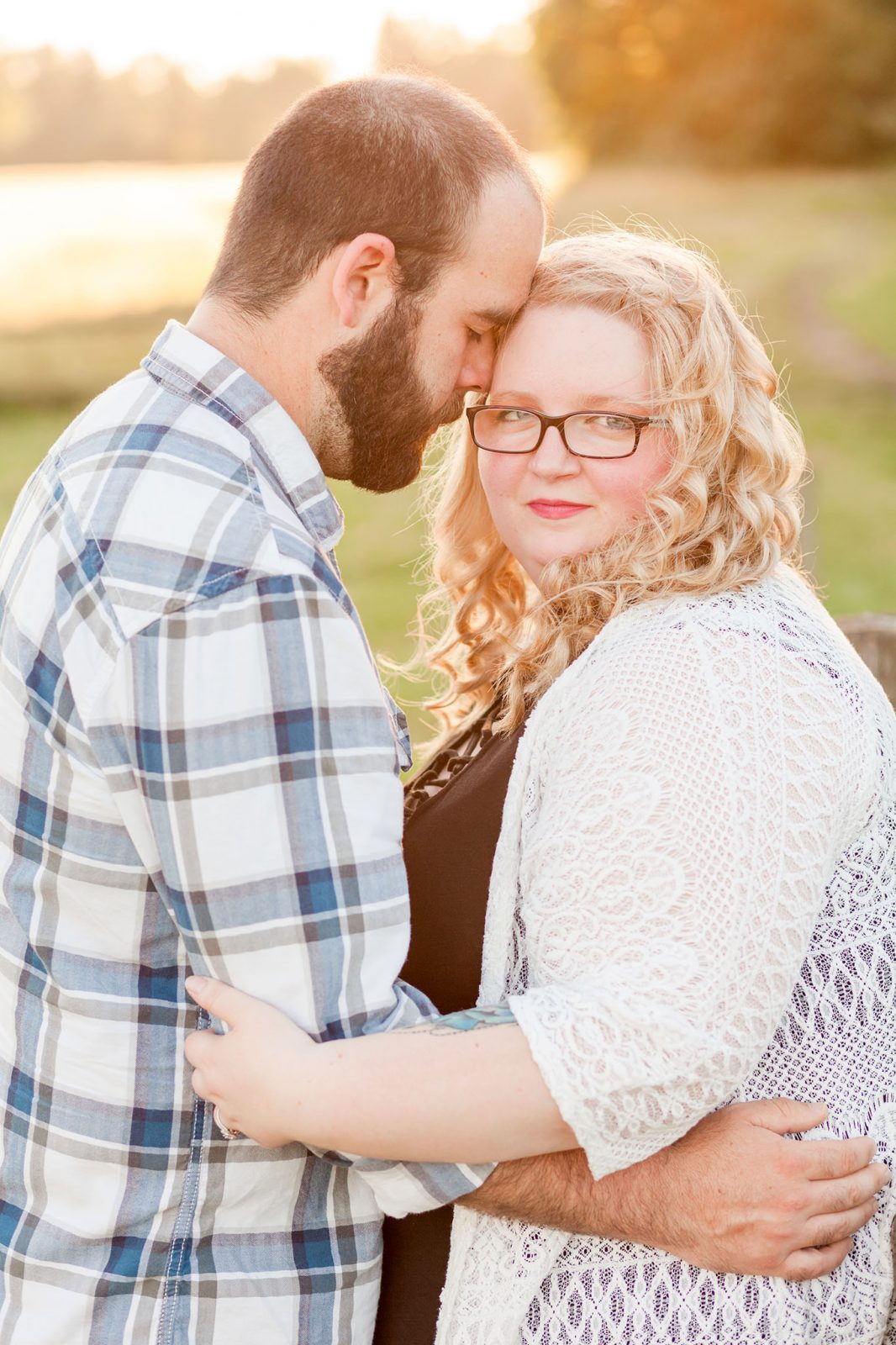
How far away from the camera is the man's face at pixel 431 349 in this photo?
2.05 metres

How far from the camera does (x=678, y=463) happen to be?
210 cm

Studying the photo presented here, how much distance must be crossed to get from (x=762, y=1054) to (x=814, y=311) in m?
16.6

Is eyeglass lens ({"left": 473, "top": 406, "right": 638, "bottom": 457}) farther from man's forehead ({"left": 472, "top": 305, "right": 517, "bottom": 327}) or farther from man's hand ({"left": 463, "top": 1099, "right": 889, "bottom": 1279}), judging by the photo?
man's hand ({"left": 463, "top": 1099, "right": 889, "bottom": 1279})

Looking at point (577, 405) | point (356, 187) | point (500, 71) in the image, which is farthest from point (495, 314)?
point (500, 71)

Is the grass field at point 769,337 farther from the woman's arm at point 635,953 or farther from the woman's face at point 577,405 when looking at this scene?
the woman's arm at point 635,953

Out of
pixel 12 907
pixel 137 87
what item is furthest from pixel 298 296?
pixel 137 87

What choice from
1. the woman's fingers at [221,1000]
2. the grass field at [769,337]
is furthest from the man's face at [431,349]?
the grass field at [769,337]

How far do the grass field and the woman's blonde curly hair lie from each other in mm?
5900

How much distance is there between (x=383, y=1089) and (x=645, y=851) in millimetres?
430

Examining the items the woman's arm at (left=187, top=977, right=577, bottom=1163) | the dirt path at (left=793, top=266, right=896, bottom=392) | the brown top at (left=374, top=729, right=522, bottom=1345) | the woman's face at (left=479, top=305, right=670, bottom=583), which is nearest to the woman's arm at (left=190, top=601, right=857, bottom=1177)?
the woman's arm at (left=187, top=977, right=577, bottom=1163)

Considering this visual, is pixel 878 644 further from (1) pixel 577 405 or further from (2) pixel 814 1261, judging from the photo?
(2) pixel 814 1261

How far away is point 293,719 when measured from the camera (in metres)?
1.53

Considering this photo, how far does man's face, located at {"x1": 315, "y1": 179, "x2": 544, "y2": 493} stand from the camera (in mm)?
2053

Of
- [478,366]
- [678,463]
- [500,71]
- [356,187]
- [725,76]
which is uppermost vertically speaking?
[500,71]
